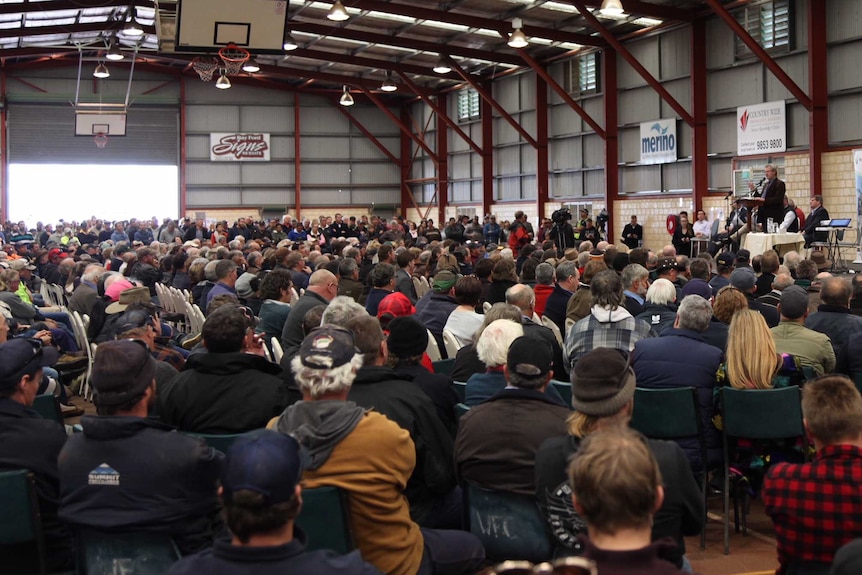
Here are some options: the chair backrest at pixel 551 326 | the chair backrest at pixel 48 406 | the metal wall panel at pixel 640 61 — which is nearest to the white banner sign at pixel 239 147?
the metal wall panel at pixel 640 61

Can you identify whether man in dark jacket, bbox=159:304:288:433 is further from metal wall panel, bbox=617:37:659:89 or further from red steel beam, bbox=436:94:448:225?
red steel beam, bbox=436:94:448:225

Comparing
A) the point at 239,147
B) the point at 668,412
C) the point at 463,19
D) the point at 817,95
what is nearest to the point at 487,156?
the point at 463,19

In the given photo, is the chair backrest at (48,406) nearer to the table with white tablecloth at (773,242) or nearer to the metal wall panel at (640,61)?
the table with white tablecloth at (773,242)

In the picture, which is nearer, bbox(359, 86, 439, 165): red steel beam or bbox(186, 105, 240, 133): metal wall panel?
bbox(359, 86, 439, 165): red steel beam

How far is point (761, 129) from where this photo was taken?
17281 millimetres

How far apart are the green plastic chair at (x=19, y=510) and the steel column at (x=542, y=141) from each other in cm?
2132

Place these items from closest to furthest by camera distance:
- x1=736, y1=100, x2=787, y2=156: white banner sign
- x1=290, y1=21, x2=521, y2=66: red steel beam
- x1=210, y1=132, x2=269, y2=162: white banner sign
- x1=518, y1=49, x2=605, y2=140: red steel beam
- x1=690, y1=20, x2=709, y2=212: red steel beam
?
x1=736, y1=100, x2=787, y2=156: white banner sign, x1=690, y1=20, x2=709, y2=212: red steel beam, x1=290, y1=21, x2=521, y2=66: red steel beam, x1=518, y1=49, x2=605, y2=140: red steel beam, x1=210, y1=132, x2=269, y2=162: white banner sign

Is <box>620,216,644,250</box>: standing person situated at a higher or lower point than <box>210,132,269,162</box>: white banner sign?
lower

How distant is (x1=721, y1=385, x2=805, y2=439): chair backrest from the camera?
4.18m

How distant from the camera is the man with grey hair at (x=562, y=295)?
713 cm

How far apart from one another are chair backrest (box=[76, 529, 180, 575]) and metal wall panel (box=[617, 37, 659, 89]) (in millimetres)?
18956

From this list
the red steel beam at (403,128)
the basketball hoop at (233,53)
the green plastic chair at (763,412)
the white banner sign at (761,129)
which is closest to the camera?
the green plastic chair at (763,412)

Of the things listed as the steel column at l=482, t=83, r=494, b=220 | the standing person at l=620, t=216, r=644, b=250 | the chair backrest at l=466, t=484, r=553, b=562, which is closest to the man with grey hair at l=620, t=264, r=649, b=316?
the chair backrest at l=466, t=484, r=553, b=562

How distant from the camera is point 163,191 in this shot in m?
29.0
